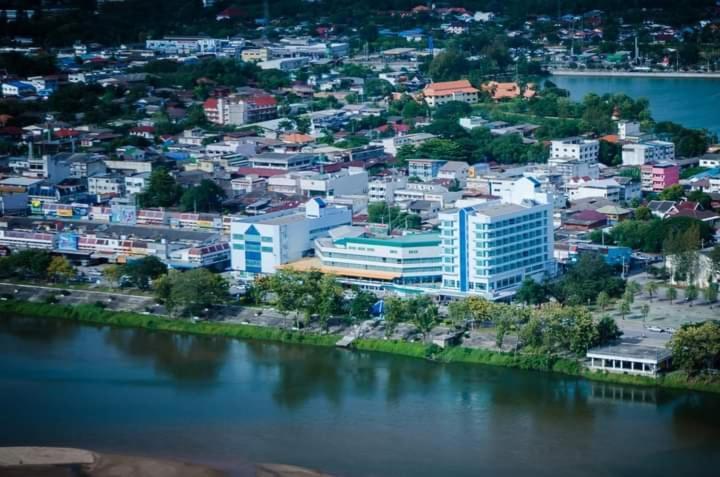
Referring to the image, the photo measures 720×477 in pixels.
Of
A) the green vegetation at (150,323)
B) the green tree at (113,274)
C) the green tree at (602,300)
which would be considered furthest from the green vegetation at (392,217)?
the green tree at (602,300)

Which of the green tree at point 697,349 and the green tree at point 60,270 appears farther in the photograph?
the green tree at point 60,270

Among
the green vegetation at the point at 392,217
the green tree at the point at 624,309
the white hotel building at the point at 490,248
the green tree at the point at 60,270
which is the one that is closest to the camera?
the green tree at the point at 624,309

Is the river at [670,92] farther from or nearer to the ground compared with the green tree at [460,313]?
farther from the ground

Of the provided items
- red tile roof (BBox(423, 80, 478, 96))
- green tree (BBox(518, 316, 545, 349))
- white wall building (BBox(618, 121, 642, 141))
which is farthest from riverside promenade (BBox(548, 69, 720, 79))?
green tree (BBox(518, 316, 545, 349))

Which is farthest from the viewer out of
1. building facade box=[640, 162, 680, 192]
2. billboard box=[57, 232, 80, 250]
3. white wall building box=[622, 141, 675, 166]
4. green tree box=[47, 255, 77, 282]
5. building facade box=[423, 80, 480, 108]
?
building facade box=[423, 80, 480, 108]

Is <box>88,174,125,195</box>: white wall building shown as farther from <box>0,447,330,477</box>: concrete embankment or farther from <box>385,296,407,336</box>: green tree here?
<box>0,447,330,477</box>: concrete embankment

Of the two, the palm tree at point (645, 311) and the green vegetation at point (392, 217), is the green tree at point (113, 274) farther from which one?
the palm tree at point (645, 311)

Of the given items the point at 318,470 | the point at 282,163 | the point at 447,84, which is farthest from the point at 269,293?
the point at 447,84
